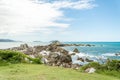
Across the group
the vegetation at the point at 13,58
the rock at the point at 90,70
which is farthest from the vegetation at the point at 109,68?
the vegetation at the point at 13,58

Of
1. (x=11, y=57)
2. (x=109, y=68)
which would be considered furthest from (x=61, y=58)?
(x=109, y=68)

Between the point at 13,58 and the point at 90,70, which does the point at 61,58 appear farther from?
the point at 90,70

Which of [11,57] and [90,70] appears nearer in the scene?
[90,70]

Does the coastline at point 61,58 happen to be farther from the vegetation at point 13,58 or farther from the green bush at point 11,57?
the green bush at point 11,57

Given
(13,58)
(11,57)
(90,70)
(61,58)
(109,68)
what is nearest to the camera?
(90,70)

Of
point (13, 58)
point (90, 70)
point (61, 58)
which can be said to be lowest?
point (61, 58)

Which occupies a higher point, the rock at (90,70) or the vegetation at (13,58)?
the vegetation at (13,58)

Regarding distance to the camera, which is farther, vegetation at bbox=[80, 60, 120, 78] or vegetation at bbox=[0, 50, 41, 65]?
vegetation at bbox=[0, 50, 41, 65]

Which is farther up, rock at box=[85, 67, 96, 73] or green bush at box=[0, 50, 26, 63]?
green bush at box=[0, 50, 26, 63]

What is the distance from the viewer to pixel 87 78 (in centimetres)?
1166

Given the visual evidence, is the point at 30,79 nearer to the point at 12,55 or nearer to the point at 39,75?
the point at 39,75

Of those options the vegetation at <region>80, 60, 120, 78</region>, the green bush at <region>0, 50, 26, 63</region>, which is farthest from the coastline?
the vegetation at <region>80, 60, 120, 78</region>

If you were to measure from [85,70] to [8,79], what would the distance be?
5884 millimetres

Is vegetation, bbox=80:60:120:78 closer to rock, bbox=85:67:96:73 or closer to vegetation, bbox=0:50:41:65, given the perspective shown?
rock, bbox=85:67:96:73
